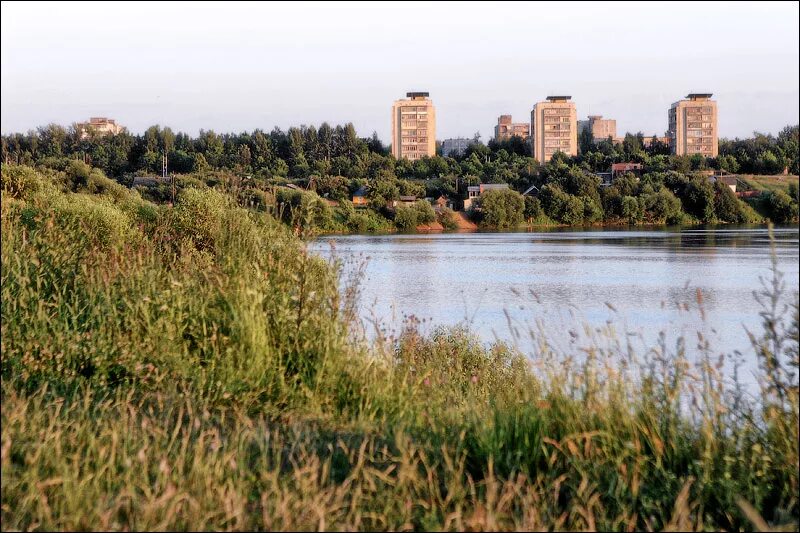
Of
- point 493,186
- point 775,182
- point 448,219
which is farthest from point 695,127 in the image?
point 775,182

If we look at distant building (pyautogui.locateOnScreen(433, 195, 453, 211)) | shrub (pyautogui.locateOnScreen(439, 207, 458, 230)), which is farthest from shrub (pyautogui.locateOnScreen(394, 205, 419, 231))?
distant building (pyautogui.locateOnScreen(433, 195, 453, 211))

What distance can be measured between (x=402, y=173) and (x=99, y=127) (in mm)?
31686

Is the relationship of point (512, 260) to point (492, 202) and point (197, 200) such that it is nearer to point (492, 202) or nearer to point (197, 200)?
point (197, 200)

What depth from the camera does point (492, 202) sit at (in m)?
74.8

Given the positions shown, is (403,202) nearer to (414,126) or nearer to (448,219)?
(448,219)

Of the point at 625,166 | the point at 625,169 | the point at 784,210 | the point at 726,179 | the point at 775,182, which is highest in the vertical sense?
the point at 625,166

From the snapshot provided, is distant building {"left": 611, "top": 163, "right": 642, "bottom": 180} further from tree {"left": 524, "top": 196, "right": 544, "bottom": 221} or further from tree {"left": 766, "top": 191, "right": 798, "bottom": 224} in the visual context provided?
tree {"left": 766, "top": 191, "right": 798, "bottom": 224}

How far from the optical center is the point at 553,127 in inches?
5758

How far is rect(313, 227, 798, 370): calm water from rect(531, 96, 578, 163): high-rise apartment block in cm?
7421

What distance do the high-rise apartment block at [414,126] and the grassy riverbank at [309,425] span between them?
449 ft

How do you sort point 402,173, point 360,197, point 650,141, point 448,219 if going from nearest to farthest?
point 360,197 < point 448,219 < point 402,173 < point 650,141

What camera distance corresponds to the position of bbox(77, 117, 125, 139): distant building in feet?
242

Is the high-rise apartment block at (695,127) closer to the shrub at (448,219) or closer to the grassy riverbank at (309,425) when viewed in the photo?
the shrub at (448,219)

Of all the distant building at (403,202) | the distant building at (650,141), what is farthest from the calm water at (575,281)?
the distant building at (650,141)
